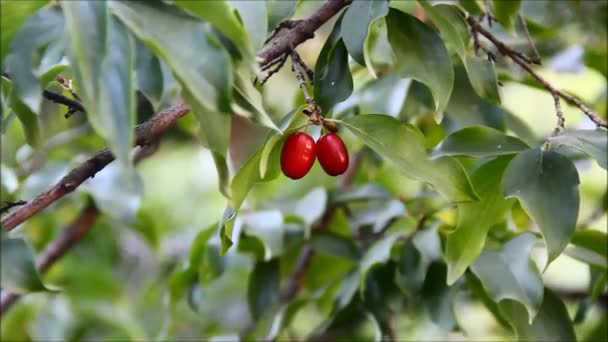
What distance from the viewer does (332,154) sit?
68 cm

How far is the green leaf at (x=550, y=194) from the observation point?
2.29ft

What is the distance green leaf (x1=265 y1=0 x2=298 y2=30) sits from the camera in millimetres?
738

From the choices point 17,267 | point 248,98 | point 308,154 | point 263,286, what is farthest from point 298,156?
point 263,286

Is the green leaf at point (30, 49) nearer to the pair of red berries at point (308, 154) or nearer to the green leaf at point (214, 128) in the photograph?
the green leaf at point (214, 128)

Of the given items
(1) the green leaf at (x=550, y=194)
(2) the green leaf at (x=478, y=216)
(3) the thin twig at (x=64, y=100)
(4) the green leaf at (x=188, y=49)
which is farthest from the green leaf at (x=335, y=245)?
(4) the green leaf at (x=188, y=49)

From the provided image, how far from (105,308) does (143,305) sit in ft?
0.30

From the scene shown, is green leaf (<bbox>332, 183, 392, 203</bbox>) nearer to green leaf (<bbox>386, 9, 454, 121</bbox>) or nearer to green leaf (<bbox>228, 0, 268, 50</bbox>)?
green leaf (<bbox>386, 9, 454, 121</bbox>)

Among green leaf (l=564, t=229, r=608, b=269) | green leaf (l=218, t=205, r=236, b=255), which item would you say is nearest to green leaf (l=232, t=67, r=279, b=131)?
green leaf (l=218, t=205, r=236, b=255)

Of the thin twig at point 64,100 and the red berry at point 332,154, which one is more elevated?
the thin twig at point 64,100

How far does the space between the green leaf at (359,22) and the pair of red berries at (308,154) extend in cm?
7

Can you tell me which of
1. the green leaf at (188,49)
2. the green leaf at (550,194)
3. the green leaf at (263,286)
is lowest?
the green leaf at (263,286)

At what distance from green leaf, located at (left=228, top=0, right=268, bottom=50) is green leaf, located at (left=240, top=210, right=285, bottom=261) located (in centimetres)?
44

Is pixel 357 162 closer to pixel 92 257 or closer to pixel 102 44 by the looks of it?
pixel 92 257

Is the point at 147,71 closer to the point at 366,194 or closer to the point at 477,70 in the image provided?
the point at 477,70
